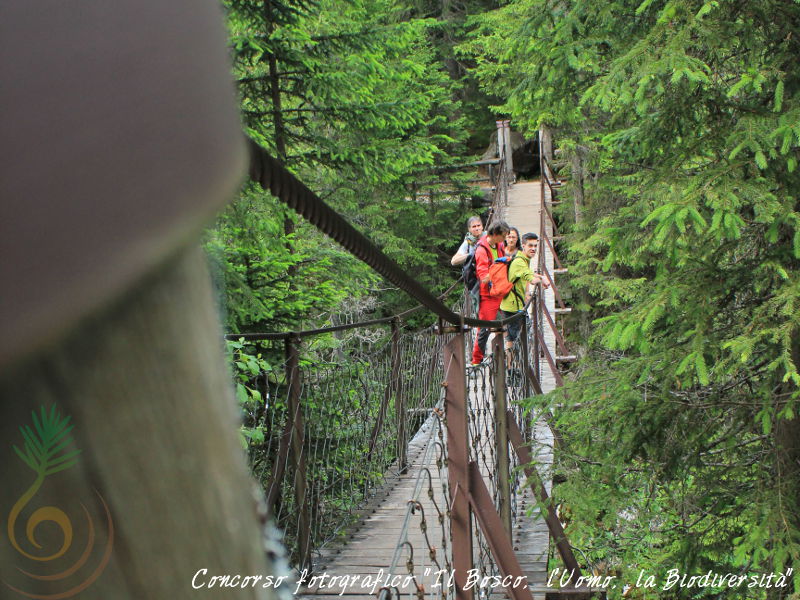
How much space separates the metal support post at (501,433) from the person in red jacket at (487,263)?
1895 millimetres

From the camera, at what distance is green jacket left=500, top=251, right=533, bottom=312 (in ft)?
20.4

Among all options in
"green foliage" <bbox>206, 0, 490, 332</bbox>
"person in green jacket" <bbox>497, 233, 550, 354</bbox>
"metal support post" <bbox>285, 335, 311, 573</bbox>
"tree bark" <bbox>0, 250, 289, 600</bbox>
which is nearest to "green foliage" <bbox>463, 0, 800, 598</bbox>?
"metal support post" <bbox>285, 335, 311, 573</bbox>

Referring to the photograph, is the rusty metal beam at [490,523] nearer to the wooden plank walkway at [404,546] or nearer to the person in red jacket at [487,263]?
the wooden plank walkway at [404,546]

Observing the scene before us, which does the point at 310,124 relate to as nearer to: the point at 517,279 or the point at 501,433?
the point at 517,279

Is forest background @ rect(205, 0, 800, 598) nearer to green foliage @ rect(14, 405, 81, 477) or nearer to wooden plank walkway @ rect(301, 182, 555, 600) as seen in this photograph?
wooden plank walkway @ rect(301, 182, 555, 600)

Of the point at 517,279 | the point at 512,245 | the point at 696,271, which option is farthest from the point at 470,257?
the point at 696,271

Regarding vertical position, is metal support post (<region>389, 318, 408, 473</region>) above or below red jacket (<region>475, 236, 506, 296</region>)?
below

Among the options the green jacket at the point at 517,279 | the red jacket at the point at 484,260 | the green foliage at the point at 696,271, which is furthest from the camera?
the red jacket at the point at 484,260

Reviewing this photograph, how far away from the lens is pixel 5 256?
0.53 ft

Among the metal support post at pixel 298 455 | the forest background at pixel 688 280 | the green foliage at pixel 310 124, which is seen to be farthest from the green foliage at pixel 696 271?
the green foliage at pixel 310 124

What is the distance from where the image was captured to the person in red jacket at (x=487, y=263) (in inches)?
248

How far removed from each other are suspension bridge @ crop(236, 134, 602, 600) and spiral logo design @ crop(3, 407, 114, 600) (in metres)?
1.25

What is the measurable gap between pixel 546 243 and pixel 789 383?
10.6 meters

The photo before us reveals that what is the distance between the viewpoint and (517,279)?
6.31 meters
